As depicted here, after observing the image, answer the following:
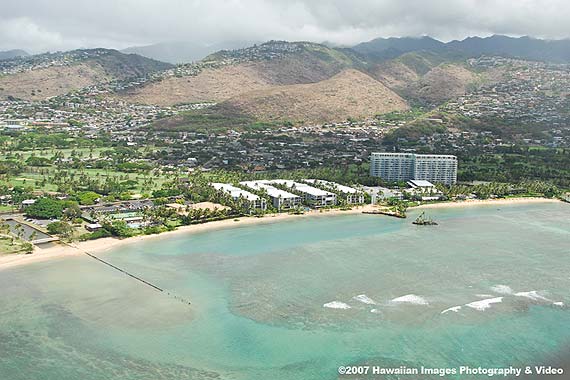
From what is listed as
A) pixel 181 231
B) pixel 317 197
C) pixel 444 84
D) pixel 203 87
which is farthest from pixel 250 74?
pixel 181 231

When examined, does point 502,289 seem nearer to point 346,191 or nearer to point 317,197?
point 317,197

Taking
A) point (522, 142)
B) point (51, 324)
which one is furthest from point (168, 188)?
point (522, 142)

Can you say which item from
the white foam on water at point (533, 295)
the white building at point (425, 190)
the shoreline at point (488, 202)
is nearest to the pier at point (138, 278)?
the white foam on water at point (533, 295)

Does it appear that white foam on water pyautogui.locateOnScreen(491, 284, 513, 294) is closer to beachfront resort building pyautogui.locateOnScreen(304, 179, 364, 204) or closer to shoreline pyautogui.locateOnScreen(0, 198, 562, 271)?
shoreline pyautogui.locateOnScreen(0, 198, 562, 271)

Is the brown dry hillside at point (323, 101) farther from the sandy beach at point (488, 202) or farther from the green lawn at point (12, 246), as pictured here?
the green lawn at point (12, 246)

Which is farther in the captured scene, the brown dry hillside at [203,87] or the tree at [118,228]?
the brown dry hillside at [203,87]
